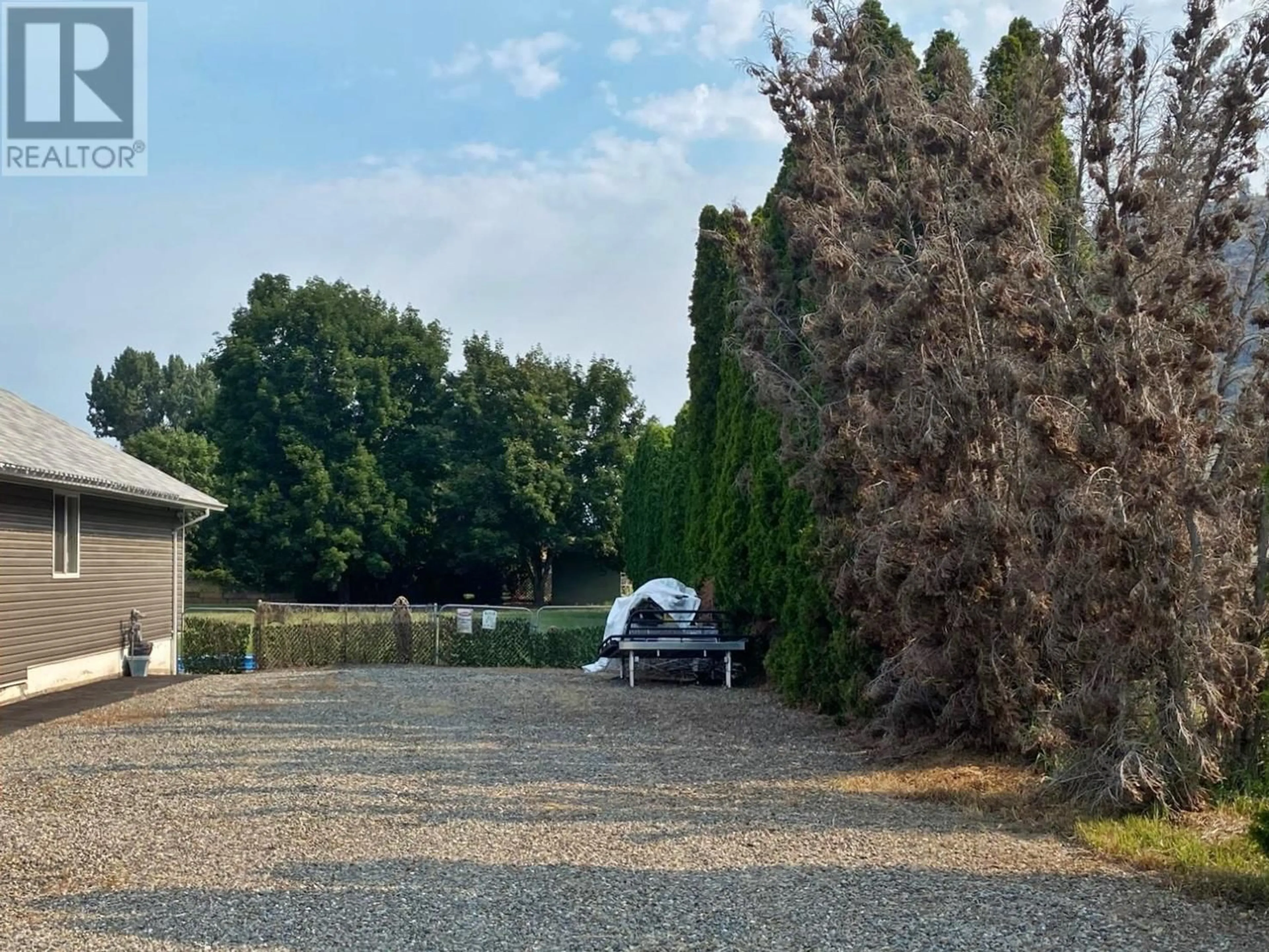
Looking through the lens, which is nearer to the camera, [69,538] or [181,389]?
[69,538]

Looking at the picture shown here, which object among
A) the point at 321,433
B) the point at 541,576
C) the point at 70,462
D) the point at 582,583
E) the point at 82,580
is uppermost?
the point at 321,433

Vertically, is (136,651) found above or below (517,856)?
above

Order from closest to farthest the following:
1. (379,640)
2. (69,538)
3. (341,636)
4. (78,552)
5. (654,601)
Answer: (69,538) < (78,552) < (654,601) < (341,636) < (379,640)

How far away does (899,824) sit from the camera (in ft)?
23.9

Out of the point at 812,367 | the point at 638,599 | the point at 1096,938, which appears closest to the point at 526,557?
the point at 638,599

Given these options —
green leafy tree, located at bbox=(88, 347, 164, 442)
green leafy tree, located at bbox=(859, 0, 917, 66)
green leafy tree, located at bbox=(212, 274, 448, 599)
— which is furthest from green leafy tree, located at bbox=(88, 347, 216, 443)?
green leafy tree, located at bbox=(859, 0, 917, 66)

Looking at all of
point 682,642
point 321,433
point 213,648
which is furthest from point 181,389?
point 682,642

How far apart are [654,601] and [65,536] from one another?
8621mm

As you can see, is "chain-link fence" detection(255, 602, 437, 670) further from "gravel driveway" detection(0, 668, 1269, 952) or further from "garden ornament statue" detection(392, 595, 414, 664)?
"gravel driveway" detection(0, 668, 1269, 952)

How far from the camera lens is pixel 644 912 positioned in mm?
5352

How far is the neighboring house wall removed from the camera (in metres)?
45.2

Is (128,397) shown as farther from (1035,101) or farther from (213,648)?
(1035,101)

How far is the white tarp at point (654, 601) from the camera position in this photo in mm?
18703

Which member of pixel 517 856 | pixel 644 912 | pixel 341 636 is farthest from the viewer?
pixel 341 636
